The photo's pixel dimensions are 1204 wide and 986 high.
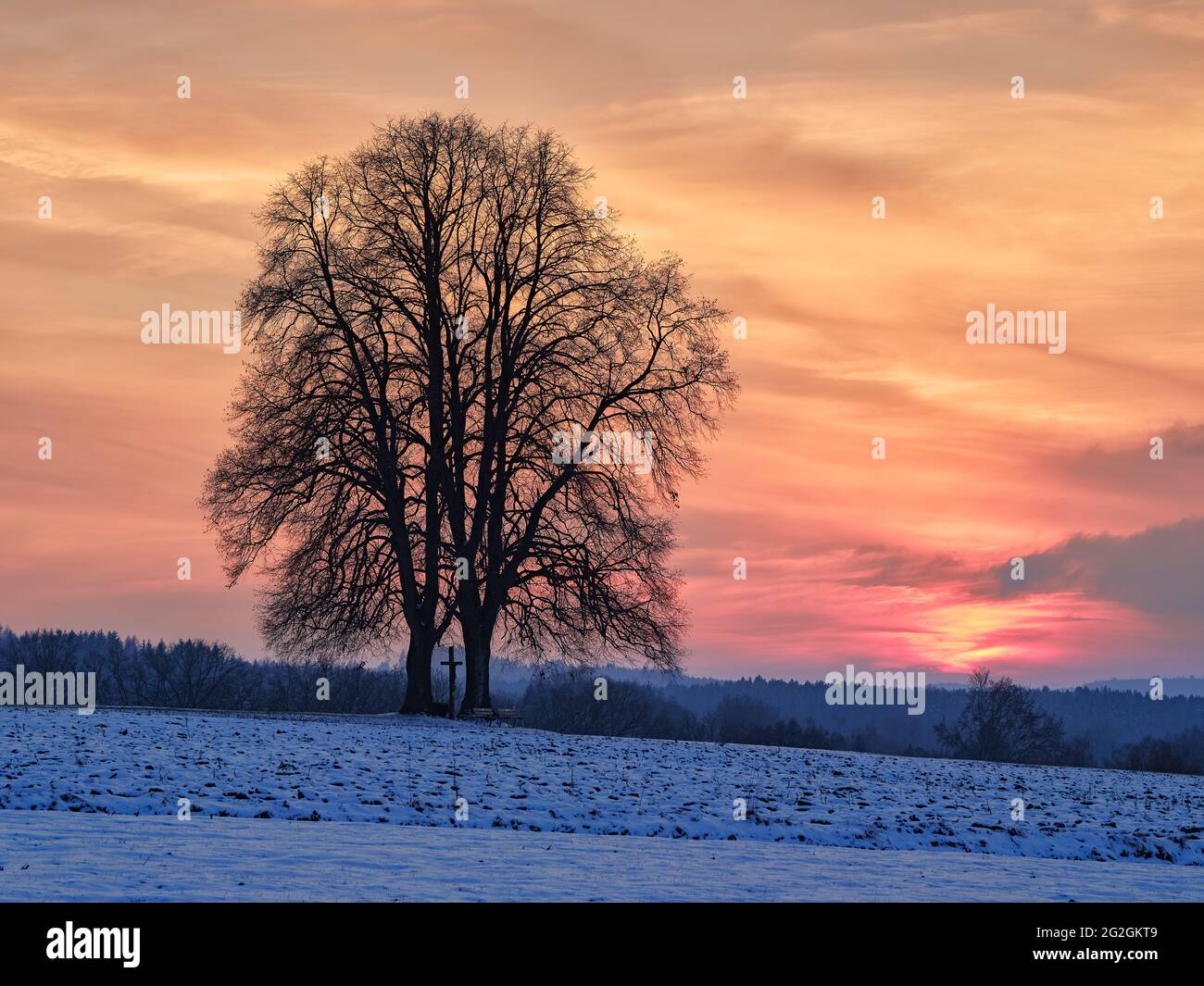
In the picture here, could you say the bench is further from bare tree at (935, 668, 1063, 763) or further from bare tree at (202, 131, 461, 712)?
bare tree at (935, 668, 1063, 763)

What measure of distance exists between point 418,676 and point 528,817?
17.8 m

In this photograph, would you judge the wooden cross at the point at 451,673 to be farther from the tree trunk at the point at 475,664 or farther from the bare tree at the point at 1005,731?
the bare tree at the point at 1005,731

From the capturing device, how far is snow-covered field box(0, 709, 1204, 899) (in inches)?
538

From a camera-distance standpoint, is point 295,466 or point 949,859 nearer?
point 949,859

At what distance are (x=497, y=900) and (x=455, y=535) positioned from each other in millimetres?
24739

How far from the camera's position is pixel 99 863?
12.9 m

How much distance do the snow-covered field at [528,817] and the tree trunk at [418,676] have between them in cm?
575

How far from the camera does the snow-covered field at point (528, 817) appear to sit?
13656mm

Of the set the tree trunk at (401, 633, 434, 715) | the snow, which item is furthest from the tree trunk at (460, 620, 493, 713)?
the snow

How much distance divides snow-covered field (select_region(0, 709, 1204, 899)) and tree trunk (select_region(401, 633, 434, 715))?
5.75 m

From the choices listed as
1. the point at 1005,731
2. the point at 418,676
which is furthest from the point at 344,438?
the point at 1005,731
